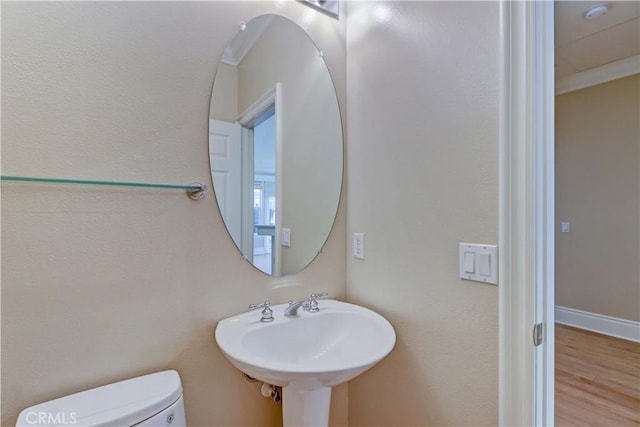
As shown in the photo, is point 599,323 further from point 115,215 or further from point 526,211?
point 115,215

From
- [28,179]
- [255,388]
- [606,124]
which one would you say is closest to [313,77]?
[28,179]

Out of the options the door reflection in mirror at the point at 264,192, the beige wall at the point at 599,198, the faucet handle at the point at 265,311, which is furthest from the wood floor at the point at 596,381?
the door reflection in mirror at the point at 264,192

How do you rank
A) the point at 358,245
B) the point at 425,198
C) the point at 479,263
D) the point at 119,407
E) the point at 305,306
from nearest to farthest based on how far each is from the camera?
the point at 119,407, the point at 479,263, the point at 425,198, the point at 305,306, the point at 358,245

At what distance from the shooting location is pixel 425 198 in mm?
1093

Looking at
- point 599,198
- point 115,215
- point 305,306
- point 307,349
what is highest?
point 599,198

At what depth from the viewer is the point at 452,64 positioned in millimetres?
1015

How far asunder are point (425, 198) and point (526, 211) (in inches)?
12.7

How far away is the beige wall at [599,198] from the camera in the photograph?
2.83 metres

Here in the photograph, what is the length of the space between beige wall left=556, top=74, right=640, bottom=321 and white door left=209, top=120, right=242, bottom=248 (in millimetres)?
3544

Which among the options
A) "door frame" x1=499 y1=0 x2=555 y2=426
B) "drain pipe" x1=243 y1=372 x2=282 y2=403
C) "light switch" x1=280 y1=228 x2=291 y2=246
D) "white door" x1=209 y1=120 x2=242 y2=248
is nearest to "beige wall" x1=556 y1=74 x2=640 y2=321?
"door frame" x1=499 y1=0 x2=555 y2=426

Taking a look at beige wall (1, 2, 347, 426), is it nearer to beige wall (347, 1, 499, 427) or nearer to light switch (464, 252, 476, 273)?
beige wall (347, 1, 499, 427)

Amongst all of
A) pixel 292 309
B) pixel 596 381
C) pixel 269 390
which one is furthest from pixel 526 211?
pixel 596 381

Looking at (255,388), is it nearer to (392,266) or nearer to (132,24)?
(392,266)

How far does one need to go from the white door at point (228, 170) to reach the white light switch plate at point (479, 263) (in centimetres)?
79
